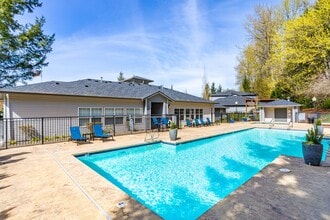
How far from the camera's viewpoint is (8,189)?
4340 millimetres

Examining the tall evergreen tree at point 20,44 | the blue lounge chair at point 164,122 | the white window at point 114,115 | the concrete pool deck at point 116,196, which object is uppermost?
the tall evergreen tree at point 20,44

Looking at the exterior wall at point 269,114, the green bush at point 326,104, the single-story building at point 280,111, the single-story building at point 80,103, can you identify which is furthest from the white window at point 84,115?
the green bush at point 326,104

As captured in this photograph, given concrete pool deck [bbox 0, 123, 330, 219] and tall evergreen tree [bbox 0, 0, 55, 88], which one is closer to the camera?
concrete pool deck [bbox 0, 123, 330, 219]

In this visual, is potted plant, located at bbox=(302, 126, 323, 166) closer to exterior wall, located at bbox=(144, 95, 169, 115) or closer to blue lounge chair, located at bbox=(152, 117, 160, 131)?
blue lounge chair, located at bbox=(152, 117, 160, 131)

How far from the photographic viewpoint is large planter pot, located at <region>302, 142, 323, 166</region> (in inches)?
223

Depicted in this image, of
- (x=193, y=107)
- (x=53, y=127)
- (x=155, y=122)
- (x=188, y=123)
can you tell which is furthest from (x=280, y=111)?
(x=53, y=127)

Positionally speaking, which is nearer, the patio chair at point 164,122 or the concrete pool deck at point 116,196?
the concrete pool deck at point 116,196

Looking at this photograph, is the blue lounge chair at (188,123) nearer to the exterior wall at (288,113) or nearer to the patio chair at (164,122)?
the patio chair at (164,122)

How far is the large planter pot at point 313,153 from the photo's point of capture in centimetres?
566

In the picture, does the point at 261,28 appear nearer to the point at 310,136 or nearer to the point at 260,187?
the point at 310,136

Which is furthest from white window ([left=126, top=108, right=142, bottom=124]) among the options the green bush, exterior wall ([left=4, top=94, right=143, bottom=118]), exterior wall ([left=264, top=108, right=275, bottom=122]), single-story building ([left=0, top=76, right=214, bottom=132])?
the green bush

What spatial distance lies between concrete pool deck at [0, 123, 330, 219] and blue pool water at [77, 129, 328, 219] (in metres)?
1.04

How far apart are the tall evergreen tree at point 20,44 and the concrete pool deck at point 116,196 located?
16.2 m

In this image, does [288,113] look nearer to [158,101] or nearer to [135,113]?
[158,101]
